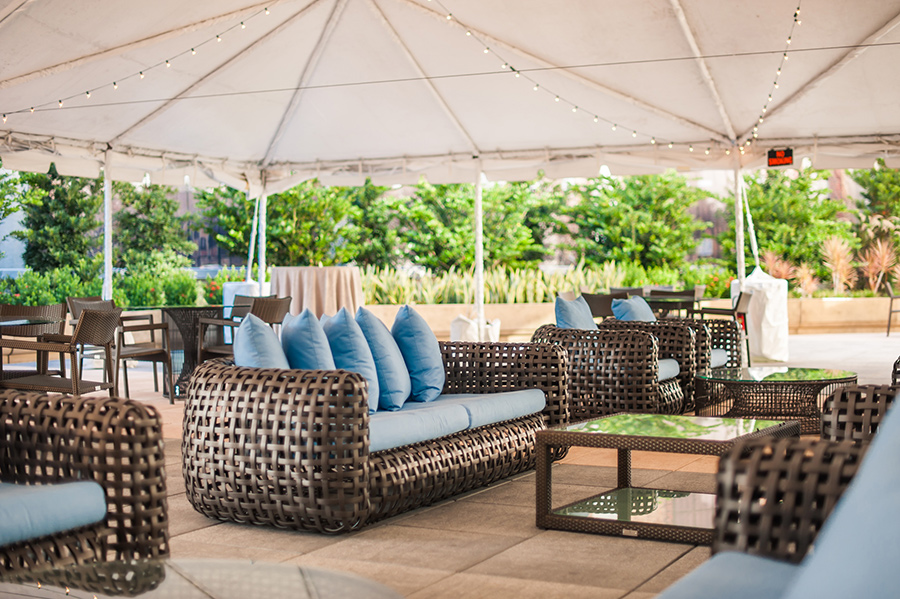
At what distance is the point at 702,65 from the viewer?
7.33 metres

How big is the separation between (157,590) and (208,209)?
55.1 ft

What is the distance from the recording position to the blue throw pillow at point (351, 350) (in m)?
3.60

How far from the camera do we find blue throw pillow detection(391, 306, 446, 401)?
4000mm

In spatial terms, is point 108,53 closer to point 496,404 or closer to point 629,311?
point 629,311

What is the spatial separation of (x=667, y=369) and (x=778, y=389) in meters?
0.66

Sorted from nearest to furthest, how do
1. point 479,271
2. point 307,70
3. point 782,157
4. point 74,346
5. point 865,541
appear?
point 865,541, point 74,346, point 307,70, point 782,157, point 479,271

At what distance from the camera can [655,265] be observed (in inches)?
689

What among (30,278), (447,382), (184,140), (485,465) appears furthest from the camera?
(30,278)

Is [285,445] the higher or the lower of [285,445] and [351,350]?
the lower

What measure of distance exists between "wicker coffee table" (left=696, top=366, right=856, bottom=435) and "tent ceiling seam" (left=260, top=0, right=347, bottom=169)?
4407 millimetres

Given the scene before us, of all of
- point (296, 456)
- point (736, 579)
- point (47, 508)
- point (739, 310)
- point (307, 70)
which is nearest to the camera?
point (736, 579)

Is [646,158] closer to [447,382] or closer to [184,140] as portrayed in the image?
[184,140]

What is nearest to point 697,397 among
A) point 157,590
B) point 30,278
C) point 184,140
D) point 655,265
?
point 157,590

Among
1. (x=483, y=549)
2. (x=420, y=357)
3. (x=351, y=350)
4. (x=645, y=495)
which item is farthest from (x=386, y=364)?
(x=645, y=495)
